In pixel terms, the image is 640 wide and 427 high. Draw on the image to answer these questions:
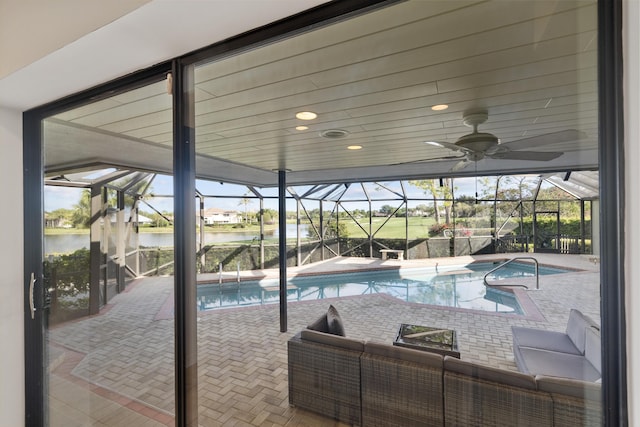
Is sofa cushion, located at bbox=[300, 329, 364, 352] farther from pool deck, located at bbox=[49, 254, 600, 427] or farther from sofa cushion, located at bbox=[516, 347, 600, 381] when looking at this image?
sofa cushion, located at bbox=[516, 347, 600, 381]

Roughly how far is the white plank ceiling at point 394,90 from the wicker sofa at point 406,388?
4.19 ft

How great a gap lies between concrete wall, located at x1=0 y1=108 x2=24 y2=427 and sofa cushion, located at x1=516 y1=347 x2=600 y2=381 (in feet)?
8.96

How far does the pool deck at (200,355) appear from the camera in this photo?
4.00 ft

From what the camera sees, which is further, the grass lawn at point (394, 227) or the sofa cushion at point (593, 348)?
the grass lawn at point (394, 227)

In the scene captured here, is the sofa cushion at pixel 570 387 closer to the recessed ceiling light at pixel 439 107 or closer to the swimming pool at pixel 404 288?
the swimming pool at pixel 404 288

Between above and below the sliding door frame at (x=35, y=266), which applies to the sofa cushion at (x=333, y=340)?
below

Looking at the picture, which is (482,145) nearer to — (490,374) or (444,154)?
(444,154)

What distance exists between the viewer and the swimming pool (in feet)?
6.58

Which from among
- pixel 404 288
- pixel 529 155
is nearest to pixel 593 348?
pixel 529 155

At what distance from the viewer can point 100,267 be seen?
5.84ft

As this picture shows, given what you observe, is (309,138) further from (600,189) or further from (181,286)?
(600,189)

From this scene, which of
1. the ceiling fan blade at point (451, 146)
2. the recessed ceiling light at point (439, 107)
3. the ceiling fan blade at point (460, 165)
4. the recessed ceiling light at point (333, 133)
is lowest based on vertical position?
the ceiling fan blade at point (460, 165)

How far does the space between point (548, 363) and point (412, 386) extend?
2.74 ft

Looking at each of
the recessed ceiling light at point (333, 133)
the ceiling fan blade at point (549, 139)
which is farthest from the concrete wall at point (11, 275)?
the ceiling fan blade at point (549, 139)
